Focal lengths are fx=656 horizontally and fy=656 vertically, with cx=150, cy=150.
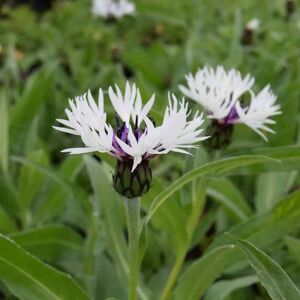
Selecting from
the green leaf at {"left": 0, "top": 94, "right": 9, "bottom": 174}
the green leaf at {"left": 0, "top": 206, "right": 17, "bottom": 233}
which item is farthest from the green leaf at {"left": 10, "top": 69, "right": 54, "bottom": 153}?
the green leaf at {"left": 0, "top": 206, "right": 17, "bottom": 233}

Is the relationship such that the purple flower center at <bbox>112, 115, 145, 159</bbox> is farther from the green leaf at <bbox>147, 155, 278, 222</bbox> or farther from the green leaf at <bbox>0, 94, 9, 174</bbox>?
the green leaf at <bbox>0, 94, 9, 174</bbox>

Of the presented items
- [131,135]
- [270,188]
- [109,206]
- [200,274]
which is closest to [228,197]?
[270,188]

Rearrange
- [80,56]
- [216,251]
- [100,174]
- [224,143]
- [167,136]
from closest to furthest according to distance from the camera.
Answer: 1. [167,136]
2. [216,251]
3. [224,143]
4. [100,174]
5. [80,56]

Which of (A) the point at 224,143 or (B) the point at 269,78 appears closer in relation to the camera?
(A) the point at 224,143

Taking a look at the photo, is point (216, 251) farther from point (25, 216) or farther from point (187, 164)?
point (25, 216)

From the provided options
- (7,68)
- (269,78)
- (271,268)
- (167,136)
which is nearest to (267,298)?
(271,268)

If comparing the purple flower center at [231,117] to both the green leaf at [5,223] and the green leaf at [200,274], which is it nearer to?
the green leaf at [200,274]

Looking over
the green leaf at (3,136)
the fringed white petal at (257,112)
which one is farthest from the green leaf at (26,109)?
the fringed white petal at (257,112)
